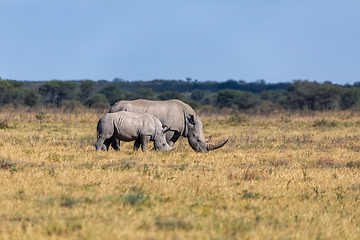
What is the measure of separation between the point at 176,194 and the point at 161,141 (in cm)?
516

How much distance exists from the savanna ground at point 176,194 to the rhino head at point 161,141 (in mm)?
390

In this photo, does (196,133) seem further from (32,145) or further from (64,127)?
(64,127)

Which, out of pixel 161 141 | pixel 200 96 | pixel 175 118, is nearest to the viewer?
pixel 161 141

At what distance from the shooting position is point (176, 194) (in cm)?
664

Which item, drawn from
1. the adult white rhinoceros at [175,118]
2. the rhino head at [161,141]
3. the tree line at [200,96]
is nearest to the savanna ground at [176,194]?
the rhino head at [161,141]

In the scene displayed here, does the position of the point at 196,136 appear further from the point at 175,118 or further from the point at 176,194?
the point at 176,194

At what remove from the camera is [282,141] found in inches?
610

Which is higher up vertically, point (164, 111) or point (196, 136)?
point (164, 111)

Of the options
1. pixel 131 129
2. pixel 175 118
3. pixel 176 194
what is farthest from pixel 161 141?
pixel 176 194

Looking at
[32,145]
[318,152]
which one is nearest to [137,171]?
[32,145]

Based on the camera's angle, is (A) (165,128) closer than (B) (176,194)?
No

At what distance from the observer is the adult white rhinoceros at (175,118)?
12562 mm

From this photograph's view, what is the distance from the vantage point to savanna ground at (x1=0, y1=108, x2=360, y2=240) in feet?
16.0

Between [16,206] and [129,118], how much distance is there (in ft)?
19.0
